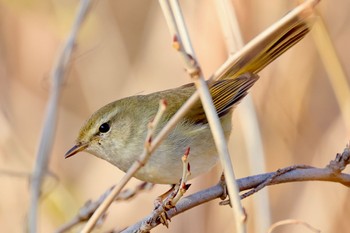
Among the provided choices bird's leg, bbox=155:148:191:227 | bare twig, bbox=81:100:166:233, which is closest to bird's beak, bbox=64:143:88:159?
bird's leg, bbox=155:148:191:227

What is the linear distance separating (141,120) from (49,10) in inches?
45.9

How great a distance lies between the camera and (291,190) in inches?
127

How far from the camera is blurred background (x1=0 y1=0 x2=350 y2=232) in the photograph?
2.94 metres

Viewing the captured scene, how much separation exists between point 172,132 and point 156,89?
884mm

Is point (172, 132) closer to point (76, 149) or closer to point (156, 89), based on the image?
point (76, 149)

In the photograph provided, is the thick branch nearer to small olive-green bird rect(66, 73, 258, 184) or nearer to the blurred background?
small olive-green bird rect(66, 73, 258, 184)

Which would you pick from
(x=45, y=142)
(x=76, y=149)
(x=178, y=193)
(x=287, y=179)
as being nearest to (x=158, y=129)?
(x=76, y=149)

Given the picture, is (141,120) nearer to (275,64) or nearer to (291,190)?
(275,64)

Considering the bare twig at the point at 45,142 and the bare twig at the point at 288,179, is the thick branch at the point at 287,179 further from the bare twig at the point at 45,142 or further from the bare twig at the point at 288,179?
the bare twig at the point at 45,142

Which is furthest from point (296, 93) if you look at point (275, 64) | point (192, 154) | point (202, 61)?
point (192, 154)

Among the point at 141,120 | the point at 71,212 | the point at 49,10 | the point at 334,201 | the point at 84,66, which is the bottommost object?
the point at 334,201

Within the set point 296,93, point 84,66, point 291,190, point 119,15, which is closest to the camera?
point 296,93

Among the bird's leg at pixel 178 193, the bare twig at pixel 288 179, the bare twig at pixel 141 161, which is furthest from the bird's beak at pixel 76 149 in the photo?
the bare twig at pixel 141 161

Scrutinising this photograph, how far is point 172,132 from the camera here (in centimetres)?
235
